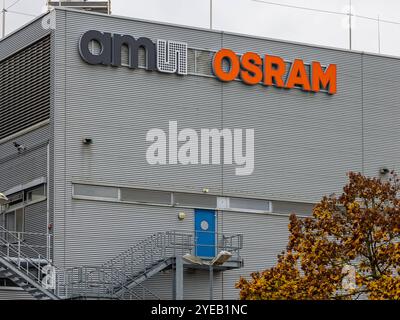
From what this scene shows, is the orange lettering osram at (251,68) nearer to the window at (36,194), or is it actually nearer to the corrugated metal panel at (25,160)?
the corrugated metal panel at (25,160)

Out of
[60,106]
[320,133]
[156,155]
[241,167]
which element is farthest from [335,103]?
[60,106]

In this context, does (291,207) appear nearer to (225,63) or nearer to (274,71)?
(274,71)

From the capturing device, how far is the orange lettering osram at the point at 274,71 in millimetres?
55000

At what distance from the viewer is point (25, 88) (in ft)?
172

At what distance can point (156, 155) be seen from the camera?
169 ft

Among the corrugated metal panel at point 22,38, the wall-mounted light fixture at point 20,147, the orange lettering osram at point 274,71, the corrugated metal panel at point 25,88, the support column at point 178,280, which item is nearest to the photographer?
the support column at point 178,280

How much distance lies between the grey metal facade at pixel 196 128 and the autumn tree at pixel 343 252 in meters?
11.6

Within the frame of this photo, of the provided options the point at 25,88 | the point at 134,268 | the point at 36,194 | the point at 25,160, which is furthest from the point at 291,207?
the point at 25,88

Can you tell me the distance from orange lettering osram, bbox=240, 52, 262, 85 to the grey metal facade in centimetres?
36

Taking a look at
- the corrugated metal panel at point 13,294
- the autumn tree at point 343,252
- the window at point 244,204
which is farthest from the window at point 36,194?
the autumn tree at point 343,252

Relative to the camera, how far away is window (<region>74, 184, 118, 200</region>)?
163 feet

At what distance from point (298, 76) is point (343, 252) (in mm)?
19491
